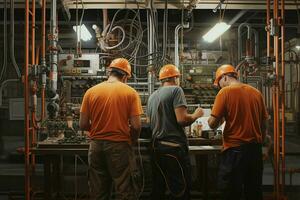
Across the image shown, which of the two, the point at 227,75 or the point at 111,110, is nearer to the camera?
the point at 111,110

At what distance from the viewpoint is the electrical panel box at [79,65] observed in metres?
6.02

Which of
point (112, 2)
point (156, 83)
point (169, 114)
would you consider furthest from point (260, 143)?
point (112, 2)

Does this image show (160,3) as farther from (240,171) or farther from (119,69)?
(240,171)

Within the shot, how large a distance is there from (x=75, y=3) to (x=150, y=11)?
117 cm

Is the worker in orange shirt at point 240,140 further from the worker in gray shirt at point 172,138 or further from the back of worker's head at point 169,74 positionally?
the back of worker's head at point 169,74

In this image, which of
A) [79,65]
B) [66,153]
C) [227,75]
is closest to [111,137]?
[66,153]

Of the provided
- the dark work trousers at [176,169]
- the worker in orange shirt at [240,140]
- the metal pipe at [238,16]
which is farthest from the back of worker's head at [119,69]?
the metal pipe at [238,16]

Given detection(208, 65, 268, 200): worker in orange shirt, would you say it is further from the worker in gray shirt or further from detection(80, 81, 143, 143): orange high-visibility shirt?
detection(80, 81, 143, 143): orange high-visibility shirt

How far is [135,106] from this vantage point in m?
3.33

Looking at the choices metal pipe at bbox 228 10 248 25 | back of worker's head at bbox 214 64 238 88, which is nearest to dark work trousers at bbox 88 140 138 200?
back of worker's head at bbox 214 64 238 88

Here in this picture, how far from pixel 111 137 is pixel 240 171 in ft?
4.04

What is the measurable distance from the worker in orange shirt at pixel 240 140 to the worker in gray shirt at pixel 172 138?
0.35 metres

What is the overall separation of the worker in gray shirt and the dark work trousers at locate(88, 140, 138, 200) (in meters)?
0.47

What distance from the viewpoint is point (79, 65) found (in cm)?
602
